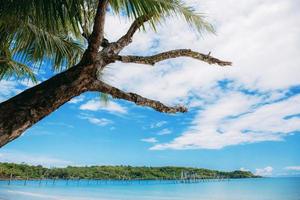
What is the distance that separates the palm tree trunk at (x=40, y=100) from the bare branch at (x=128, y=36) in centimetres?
35

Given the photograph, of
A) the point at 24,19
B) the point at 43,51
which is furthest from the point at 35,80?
the point at 24,19

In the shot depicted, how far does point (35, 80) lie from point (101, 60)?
3.06 metres

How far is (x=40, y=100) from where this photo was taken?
7.39ft

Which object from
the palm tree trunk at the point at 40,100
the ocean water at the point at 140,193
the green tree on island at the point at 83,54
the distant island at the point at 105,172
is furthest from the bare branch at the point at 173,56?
the distant island at the point at 105,172

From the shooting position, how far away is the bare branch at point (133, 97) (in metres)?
2.50

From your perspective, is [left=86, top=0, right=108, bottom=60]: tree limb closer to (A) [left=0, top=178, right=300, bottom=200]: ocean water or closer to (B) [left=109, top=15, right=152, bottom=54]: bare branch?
(B) [left=109, top=15, right=152, bottom=54]: bare branch

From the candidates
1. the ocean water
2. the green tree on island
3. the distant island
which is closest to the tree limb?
the green tree on island

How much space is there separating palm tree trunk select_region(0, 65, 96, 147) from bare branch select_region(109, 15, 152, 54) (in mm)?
351

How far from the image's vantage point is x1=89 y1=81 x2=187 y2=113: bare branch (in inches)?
98.4

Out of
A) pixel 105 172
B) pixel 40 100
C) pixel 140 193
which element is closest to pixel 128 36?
pixel 40 100

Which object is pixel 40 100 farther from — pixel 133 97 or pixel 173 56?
pixel 173 56

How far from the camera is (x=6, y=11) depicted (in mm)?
2523

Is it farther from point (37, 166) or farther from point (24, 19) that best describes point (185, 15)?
point (37, 166)

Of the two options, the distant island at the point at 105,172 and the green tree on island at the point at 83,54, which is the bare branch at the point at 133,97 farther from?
the distant island at the point at 105,172
